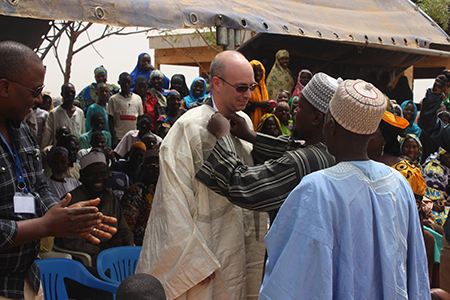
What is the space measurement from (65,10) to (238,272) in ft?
7.92

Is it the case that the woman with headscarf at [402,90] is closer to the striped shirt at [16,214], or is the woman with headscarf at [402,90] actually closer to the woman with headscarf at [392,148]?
the woman with headscarf at [392,148]

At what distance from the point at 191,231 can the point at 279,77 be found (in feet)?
20.6

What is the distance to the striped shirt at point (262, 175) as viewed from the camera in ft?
7.22

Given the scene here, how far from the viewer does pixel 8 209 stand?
1828 millimetres

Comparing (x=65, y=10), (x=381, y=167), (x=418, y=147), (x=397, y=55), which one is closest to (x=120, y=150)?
(x=65, y=10)

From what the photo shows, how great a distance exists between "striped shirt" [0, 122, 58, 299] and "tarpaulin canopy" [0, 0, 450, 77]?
148 cm

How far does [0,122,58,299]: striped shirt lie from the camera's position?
1816mm

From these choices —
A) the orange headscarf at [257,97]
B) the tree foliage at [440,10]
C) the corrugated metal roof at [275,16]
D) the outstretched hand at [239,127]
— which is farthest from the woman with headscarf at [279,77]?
the tree foliage at [440,10]

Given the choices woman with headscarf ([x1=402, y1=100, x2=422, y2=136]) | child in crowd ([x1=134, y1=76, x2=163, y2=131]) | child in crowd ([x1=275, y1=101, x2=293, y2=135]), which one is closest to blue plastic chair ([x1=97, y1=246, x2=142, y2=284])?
child in crowd ([x1=275, y1=101, x2=293, y2=135])

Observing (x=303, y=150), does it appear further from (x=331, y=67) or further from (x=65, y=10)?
(x=331, y=67)

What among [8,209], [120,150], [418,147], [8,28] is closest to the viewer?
[8,209]

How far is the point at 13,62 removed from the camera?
1831 mm

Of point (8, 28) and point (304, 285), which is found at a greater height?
point (8, 28)

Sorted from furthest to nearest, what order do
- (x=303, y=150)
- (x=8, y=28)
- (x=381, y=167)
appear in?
(x=8, y=28), (x=303, y=150), (x=381, y=167)
